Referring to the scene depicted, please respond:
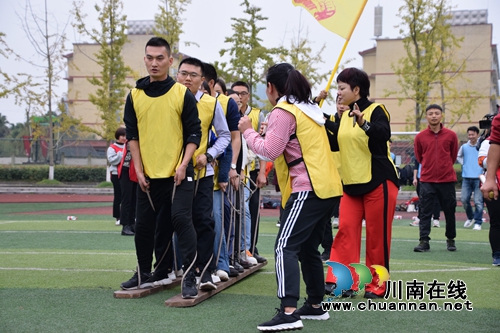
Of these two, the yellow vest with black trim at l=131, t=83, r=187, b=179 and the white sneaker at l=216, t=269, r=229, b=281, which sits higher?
the yellow vest with black trim at l=131, t=83, r=187, b=179

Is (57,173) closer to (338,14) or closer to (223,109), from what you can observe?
(223,109)

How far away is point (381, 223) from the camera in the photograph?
6.12 meters

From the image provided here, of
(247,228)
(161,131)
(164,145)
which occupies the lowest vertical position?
(247,228)

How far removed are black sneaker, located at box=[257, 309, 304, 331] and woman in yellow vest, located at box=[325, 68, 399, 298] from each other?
142 cm

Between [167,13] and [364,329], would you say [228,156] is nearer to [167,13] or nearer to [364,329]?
[364,329]

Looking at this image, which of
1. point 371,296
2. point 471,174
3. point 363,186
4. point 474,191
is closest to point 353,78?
point 363,186

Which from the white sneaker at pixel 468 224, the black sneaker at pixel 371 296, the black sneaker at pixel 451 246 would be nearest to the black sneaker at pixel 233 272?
the black sneaker at pixel 371 296

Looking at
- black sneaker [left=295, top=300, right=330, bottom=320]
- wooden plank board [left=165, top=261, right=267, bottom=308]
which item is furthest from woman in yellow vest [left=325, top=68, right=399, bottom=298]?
wooden plank board [left=165, top=261, right=267, bottom=308]

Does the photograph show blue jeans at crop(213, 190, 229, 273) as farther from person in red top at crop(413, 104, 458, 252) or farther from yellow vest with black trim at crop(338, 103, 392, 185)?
person in red top at crop(413, 104, 458, 252)

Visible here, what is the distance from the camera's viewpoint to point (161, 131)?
581 cm

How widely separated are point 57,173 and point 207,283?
31.9 metres

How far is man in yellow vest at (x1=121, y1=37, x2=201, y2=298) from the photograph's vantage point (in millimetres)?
5816

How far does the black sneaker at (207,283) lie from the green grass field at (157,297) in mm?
153

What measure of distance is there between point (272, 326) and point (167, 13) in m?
34.1
